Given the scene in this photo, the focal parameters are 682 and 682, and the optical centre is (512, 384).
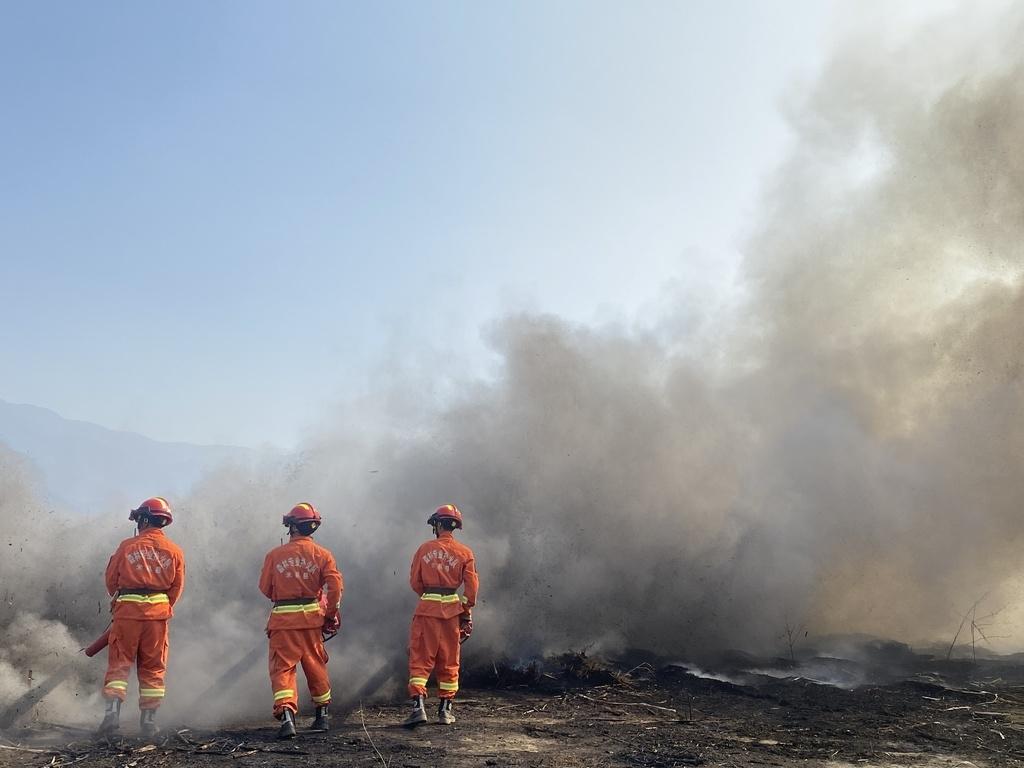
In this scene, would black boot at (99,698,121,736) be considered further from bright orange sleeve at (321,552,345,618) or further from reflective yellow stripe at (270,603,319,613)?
bright orange sleeve at (321,552,345,618)

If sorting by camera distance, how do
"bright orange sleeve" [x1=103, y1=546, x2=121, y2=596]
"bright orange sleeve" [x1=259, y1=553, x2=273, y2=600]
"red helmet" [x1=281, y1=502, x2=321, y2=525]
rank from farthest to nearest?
"red helmet" [x1=281, y1=502, x2=321, y2=525], "bright orange sleeve" [x1=259, y1=553, x2=273, y2=600], "bright orange sleeve" [x1=103, y1=546, x2=121, y2=596]

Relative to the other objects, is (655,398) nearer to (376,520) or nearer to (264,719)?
(376,520)

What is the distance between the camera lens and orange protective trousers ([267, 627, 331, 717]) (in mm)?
7234

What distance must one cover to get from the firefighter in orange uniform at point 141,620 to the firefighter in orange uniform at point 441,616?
8.97 ft

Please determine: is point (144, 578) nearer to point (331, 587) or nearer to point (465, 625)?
point (331, 587)

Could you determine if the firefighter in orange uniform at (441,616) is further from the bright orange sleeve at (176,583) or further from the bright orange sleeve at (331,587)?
the bright orange sleeve at (176,583)

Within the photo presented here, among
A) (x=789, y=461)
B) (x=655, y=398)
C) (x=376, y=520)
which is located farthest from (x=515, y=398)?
(x=789, y=461)

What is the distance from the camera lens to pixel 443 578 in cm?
819

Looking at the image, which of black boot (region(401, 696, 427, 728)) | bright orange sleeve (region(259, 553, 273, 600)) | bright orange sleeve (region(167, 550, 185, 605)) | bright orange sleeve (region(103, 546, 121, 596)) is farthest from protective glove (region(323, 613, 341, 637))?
bright orange sleeve (region(103, 546, 121, 596))

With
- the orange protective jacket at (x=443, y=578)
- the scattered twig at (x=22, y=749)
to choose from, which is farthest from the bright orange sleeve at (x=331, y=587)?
the scattered twig at (x=22, y=749)

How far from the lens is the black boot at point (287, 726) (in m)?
6.97

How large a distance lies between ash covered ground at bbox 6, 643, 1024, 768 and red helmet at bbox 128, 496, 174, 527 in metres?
2.28

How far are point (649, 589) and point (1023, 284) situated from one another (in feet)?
31.8

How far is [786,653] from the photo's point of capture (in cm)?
1233
